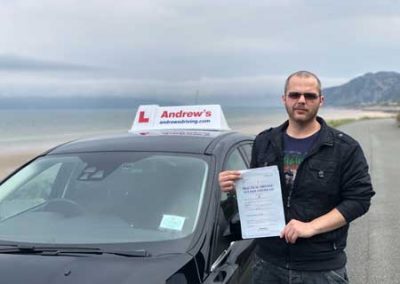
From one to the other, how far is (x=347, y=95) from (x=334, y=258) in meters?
147

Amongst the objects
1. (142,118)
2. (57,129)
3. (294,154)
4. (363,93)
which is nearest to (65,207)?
(294,154)

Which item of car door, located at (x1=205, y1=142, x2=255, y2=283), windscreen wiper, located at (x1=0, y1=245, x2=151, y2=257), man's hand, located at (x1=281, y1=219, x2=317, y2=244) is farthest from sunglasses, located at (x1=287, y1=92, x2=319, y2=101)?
windscreen wiper, located at (x1=0, y1=245, x2=151, y2=257)

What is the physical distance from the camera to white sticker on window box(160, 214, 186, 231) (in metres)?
3.18

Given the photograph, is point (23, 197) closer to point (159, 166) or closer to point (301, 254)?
point (159, 166)

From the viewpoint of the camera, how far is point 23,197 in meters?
3.77

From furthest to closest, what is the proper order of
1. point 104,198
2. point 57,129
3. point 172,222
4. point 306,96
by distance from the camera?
point 57,129 < point 104,198 < point 172,222 < point 306,96

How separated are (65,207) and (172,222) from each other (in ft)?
2.41

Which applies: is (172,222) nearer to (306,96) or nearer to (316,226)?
(316,226)

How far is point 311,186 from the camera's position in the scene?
2.81 metres

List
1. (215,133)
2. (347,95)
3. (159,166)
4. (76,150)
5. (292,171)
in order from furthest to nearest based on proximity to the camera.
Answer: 1. (347,95)
2. (215,133)
3. (76,150)
4. (159,166)
5. (292,171)

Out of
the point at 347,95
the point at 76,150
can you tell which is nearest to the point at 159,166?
the point at 76,150

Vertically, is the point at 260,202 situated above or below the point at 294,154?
below

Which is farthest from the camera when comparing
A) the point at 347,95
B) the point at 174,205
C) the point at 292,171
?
the point at 347,95

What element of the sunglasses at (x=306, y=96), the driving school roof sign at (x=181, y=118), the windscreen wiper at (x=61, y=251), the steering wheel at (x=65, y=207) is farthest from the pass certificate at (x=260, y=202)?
the driving school roof sign at (x=181, y=118)
